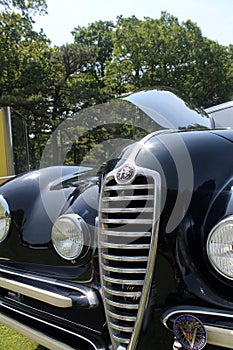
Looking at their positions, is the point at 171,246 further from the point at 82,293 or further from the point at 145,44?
the point at 145,44

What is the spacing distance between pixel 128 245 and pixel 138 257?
0.07 metres

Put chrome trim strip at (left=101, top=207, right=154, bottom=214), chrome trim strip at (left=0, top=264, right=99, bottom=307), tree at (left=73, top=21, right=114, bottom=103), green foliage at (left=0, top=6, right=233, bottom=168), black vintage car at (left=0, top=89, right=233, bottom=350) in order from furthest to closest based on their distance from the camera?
tree at (left=73, top=21, right=114, bottom=103) < green foliage at (left=0, top=6, right=233, bottom=168) < chrome trim strip at (left=0, top=264, right=99, bottom=307) < chrome trim strip at (left=101, top=207, right=154, bottom=214) < black vintage car at (left=0, top=89, right=233, bottom=350)

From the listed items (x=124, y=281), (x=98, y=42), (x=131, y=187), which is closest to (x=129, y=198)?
(x=131, y=187)

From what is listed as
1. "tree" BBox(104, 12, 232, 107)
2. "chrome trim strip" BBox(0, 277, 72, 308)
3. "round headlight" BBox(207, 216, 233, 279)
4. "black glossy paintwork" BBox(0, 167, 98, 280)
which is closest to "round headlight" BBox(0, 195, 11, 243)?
"black glossy paintwork" BBox(0, 167, 98, 280)

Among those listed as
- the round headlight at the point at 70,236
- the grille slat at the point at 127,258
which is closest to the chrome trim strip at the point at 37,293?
the round headlight at the point at 70,236

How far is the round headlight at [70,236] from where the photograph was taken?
1990 mm

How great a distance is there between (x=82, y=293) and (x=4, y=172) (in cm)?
640

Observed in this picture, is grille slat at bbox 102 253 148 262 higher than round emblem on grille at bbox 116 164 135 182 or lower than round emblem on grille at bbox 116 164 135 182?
lower

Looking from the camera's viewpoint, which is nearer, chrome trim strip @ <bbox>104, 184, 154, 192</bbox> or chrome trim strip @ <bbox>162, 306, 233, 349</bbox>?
chrome trim strip @ <bbox>162, 306, 233, 349</bbox>

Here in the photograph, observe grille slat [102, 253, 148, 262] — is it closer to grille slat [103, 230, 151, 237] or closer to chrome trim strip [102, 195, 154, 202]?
grille slat [103, 230, 151, 237]

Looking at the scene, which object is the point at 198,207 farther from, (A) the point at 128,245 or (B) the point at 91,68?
(B) the point at 91,68

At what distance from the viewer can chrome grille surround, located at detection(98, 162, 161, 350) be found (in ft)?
5.49

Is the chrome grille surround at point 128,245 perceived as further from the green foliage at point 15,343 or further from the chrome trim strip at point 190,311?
the green foliage at point 15,343

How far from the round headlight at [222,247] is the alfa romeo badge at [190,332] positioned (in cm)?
24
